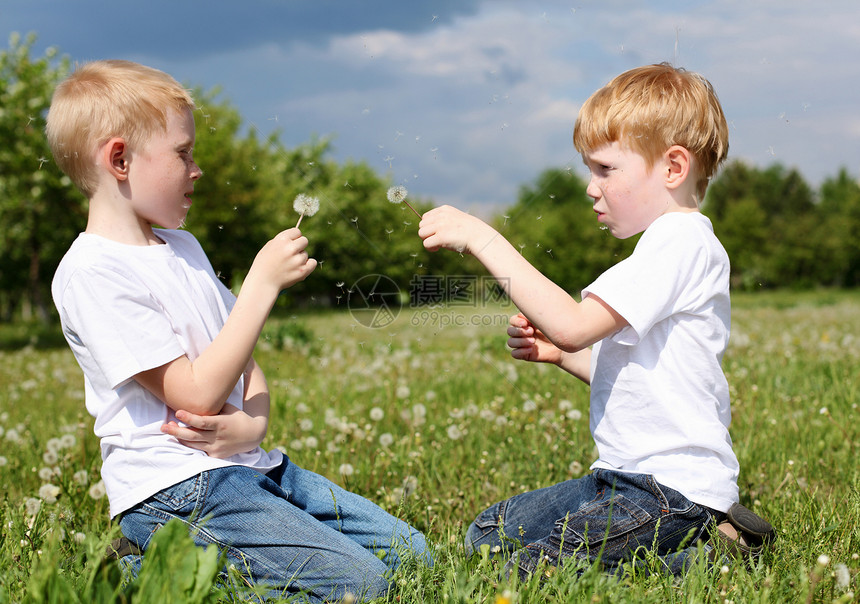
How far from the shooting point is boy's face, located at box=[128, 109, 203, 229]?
2490mm

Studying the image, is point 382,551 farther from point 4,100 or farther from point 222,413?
point 4,100

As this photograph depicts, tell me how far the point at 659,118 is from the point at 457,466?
6.81 feet

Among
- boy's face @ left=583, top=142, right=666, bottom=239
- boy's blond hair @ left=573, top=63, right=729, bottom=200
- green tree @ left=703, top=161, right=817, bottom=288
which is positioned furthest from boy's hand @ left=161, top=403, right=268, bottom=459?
green tree @ left=703, top=161, right=817, bottom=288

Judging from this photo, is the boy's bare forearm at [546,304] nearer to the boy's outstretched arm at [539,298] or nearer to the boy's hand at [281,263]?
the boy's outstretched arm at [539,298]

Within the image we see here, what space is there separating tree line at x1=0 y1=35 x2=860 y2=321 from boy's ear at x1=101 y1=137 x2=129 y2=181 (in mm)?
375

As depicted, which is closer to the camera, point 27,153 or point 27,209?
point 27,153

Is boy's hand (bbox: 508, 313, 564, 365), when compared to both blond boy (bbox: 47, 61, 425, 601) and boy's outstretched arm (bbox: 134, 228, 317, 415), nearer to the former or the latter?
blond boy (bbox: 47, 61, 425, 601)

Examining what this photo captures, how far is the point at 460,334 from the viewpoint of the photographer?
1124 centimetres

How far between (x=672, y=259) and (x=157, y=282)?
181cm

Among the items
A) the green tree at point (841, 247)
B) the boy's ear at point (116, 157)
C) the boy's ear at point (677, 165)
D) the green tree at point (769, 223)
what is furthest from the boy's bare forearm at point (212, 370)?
the green tree at point (841, 247)

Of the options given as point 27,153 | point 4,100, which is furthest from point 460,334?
point 4,100

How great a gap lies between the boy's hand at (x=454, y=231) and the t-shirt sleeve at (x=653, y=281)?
16.7 inches

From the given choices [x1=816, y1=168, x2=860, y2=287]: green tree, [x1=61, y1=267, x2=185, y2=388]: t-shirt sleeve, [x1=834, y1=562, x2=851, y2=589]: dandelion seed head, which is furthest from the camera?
[x1=816, y1=168, x2=860, y2=287]: green tree

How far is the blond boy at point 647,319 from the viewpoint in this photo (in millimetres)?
2402
